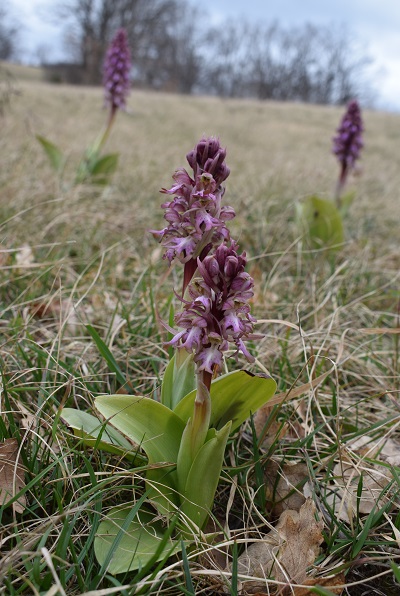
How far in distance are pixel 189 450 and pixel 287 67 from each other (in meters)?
69.9

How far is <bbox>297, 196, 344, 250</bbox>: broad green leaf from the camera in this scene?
346 centimetres

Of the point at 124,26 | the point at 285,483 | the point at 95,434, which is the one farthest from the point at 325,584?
the point at 124,26

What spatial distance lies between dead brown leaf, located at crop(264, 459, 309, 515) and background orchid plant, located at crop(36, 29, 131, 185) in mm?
3431

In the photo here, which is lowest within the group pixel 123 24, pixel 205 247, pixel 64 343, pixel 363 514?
pixel 363 514

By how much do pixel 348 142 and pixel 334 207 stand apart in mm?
1003

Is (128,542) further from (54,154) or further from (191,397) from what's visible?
(54,154)

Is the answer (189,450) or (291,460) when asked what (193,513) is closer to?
(189,450)

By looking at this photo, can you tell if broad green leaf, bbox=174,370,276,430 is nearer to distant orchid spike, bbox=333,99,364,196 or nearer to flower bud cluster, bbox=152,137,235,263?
flower bud cluster, bbox=152,137,235,263

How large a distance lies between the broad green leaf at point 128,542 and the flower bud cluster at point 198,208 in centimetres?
63

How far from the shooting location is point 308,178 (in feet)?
21.1

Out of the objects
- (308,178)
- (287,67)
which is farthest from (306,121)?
(287,67)

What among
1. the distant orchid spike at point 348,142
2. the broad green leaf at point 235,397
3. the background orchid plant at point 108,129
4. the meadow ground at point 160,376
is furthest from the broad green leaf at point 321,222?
the broad green leaf at point 235,397

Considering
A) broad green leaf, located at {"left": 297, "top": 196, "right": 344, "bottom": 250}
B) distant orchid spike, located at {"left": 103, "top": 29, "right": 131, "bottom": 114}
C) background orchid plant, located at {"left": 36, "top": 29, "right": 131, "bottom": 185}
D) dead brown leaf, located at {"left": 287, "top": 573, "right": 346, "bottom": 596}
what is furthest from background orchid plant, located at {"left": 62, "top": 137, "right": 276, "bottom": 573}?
distant orchid spike, located at {"left": 103, "top": 29, "right": 131, "bottom": 114}

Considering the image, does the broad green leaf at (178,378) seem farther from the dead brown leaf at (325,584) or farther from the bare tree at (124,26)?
the bare tree at (124,26)
